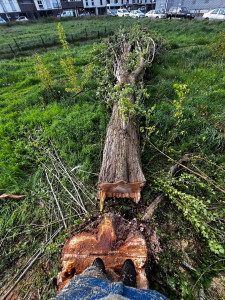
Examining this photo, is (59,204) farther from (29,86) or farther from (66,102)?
(29,86)

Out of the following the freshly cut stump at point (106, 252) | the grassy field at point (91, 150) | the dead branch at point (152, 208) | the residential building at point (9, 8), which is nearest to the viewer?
the freshly cut stump at point (106, 252)

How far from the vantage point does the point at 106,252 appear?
160cm

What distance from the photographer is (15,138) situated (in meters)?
3.67

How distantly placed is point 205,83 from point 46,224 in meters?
5.88

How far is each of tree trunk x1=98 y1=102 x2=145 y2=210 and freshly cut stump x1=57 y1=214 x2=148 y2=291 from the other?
1.65ft

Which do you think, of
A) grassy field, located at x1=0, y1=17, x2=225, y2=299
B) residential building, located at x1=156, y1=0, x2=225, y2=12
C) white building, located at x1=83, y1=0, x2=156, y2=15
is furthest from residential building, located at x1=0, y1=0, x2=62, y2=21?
grassy field, located at x1=0, y1=17, x2=225, y2=299

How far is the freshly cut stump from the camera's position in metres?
1.53

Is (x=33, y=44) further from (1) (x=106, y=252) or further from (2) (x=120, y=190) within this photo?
(1) (x=106, y=252)

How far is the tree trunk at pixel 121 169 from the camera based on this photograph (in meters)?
2.00

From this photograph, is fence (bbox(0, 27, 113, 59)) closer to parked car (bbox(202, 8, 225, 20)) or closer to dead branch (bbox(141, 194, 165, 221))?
parked car (bbox(202, 8, 225, 20))

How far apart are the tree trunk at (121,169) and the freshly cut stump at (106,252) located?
1.65 ft

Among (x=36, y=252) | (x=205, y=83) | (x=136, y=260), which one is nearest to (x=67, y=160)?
(x=36, y=252)

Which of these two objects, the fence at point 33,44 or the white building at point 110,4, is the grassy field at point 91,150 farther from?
the white building at point 110,4

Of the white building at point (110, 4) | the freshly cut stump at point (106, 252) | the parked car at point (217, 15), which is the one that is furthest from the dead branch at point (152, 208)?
the white building at point (110, 4)
